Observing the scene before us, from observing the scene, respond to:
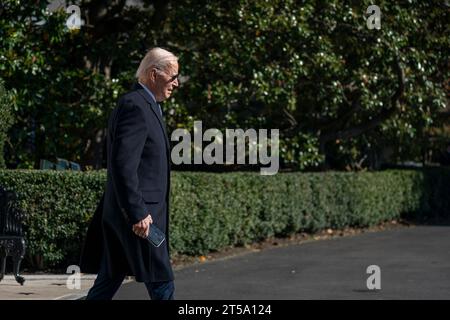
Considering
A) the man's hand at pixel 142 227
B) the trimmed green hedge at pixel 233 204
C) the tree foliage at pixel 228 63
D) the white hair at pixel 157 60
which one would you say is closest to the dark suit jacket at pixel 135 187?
the man's hand at pixel 142 227

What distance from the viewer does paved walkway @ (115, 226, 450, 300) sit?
11953 millimetres

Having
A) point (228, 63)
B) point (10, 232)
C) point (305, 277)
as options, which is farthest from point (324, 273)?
point (228, 63)

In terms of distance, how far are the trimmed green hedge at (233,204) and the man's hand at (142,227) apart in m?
7.02

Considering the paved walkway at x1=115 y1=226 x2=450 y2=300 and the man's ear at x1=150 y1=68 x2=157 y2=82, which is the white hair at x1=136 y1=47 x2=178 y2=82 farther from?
the paved walkway at x1=115 y1=226 x2=450 y2=300

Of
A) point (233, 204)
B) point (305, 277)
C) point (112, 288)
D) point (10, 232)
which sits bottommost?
point (305, 277)

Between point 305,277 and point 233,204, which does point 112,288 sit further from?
point 233,204

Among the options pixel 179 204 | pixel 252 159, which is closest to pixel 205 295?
pixel 179 204

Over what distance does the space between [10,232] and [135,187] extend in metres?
5.96

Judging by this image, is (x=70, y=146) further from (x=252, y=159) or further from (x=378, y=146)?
(x=378, y=146)

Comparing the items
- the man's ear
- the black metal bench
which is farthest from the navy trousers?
the black metal bench

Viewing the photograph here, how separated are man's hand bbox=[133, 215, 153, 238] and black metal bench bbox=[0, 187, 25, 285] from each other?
548cm

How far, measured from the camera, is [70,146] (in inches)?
768

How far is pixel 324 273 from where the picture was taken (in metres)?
14.1

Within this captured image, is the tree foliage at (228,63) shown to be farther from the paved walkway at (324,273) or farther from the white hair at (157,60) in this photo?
the white hair at (157,60)
